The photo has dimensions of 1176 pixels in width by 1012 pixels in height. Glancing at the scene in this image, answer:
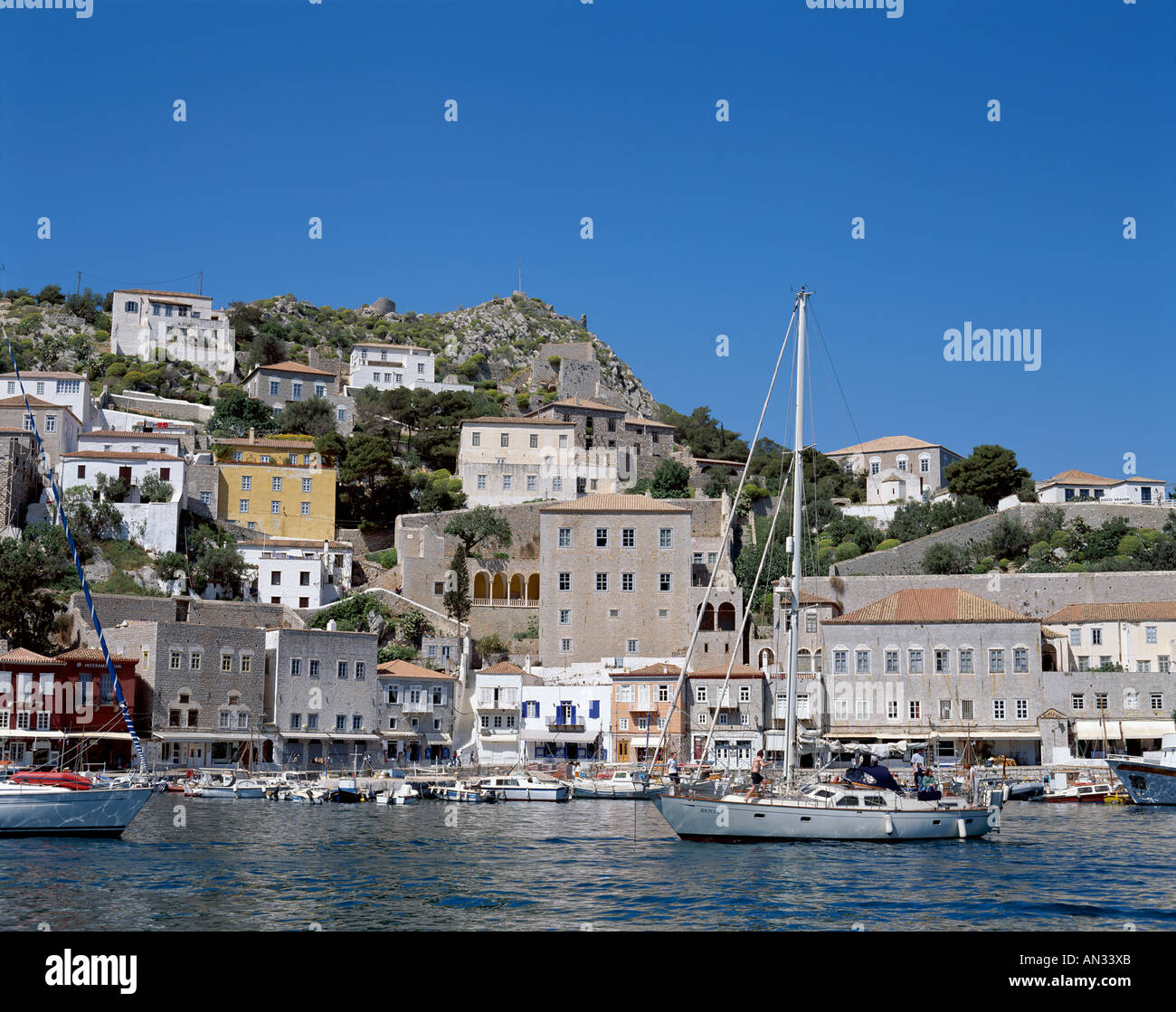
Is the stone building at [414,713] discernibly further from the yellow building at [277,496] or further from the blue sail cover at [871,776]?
the blue sail cover at [871,776]

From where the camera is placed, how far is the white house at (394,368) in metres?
90.5

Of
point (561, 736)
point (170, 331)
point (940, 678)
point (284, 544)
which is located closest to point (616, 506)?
point (561, 736)

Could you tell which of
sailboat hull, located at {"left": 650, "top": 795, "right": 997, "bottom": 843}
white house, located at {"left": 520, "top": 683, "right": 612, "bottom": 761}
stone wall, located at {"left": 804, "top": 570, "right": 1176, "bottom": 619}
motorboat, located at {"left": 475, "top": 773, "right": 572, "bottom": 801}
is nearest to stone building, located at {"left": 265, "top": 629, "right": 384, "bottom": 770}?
white house, located at {"left": 520, "top": 683, "right": 612, "bottom": 761}

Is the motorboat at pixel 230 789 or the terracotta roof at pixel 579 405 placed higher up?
the terracotta roof at pixel 579 405

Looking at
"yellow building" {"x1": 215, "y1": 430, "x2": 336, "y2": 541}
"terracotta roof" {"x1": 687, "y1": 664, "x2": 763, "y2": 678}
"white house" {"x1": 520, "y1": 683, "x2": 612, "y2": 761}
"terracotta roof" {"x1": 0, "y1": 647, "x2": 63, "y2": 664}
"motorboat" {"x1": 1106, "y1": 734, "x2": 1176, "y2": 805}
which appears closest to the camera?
"motorboat" {"x1": 1106, "y1": 734, "x2": 1176, "y2": 805}

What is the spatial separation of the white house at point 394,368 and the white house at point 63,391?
23.6 metres

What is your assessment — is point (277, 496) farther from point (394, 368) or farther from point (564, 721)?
point (394, 368)

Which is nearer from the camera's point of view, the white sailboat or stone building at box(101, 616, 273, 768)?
the white sailboat

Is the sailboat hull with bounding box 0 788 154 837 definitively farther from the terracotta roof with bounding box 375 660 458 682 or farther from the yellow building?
the yellow building

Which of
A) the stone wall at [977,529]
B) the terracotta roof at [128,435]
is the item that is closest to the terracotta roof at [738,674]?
the stone wall at [977,529]

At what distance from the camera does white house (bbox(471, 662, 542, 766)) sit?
56.4m

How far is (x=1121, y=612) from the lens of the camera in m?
54.5

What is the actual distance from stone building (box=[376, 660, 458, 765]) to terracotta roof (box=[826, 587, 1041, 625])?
17347 millimetres
